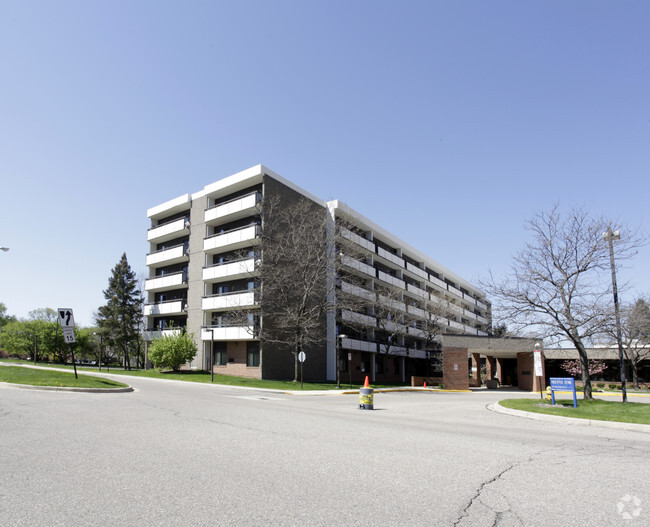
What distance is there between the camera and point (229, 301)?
38719mm

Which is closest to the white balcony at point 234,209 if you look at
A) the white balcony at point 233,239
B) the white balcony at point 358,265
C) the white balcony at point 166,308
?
the white balcony at point 233,239

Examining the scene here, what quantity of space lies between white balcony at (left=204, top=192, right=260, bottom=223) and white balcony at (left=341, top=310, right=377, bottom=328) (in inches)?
519

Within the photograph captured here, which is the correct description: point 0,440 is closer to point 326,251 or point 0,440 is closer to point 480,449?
point 480,449

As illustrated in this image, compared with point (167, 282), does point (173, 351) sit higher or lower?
lower

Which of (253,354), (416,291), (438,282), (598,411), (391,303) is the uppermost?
(438,282)

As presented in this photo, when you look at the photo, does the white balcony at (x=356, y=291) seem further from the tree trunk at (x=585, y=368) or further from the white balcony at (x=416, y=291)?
the tree trunk at (x=585, y=368)

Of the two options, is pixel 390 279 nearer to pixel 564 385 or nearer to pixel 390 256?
pixel 390 256

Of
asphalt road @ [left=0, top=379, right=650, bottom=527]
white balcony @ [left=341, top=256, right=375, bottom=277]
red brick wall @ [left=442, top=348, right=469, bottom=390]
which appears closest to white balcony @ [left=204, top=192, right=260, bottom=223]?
white balcony @ [left=341, top=256, right=375, bottom=277]

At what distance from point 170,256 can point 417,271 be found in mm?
33984

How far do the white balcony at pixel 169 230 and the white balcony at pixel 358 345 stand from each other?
18.8m

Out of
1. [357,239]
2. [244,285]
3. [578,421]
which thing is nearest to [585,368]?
[578,421]

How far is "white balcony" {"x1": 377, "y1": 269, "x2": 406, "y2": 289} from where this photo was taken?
53.0 m

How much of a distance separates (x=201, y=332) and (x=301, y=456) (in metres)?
35.4

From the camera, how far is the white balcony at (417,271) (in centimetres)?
6187
